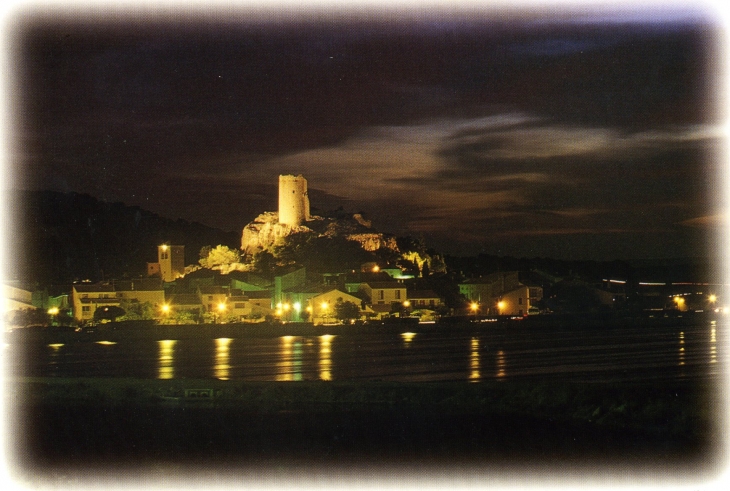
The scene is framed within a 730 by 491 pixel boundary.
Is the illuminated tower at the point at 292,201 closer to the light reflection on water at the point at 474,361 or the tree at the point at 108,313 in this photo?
the tree at the point at 108,313

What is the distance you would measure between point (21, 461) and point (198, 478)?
303 centimetres

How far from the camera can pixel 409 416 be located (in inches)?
583

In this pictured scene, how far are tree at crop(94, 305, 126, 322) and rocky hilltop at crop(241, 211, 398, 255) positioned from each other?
1682 centimetres

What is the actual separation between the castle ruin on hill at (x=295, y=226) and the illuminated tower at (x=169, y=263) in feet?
16.9

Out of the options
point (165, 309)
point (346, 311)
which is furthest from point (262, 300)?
point (346, 311)

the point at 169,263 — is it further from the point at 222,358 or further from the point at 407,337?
the point at 222,358

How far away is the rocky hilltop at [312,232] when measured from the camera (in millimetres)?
52156

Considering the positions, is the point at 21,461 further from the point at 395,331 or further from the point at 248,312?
the point at 248,312

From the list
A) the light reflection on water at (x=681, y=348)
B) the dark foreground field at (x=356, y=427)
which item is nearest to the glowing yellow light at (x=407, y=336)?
the light reflection on water at (x=681, y=348)

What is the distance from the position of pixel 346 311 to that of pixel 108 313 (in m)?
9.34

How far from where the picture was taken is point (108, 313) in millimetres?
35469

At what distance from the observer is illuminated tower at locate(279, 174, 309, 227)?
180 ft

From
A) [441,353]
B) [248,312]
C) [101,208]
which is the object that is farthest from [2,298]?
[101,208]

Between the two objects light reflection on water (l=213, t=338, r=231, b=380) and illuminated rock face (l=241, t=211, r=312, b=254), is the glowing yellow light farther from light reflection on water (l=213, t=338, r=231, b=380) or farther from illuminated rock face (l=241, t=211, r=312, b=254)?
illuminated rock face (l=241, t=211, r=312, b=254)
